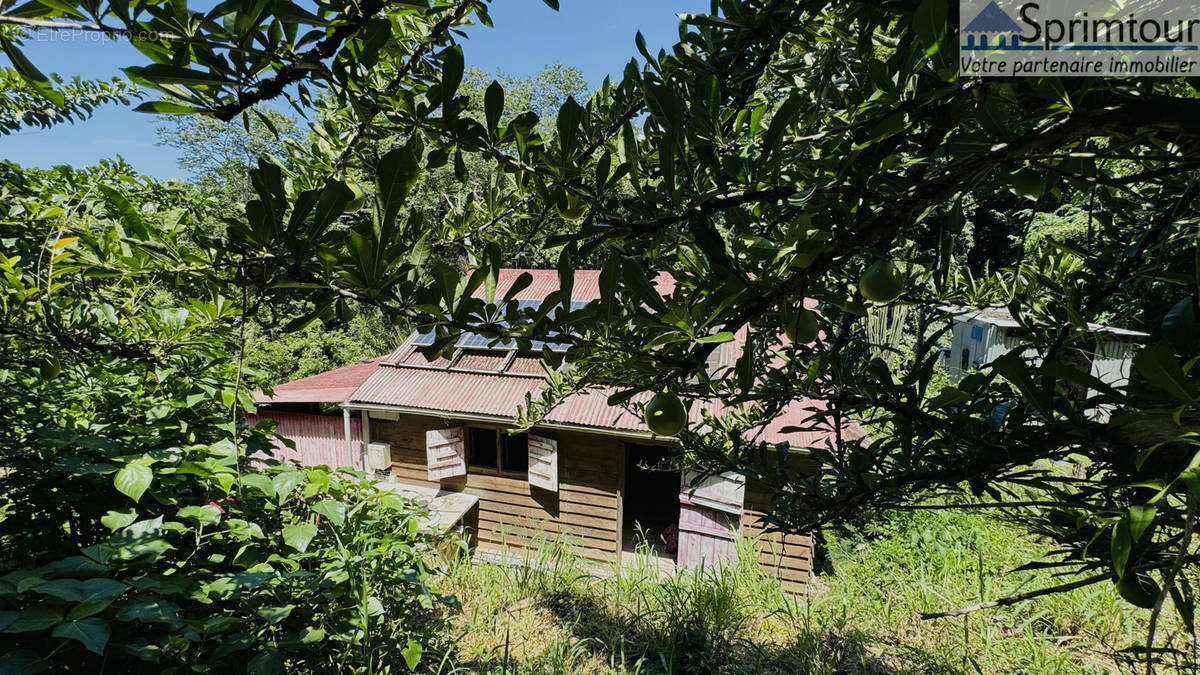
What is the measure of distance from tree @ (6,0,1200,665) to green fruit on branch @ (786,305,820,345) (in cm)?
2

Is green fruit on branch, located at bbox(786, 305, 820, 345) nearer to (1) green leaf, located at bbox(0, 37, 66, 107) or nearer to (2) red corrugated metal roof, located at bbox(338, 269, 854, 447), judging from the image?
(1) green leaf, located at bbox(0, 37, 66, 107)

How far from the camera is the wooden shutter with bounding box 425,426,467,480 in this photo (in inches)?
280

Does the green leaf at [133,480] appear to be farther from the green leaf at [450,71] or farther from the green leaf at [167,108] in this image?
the green leaf at [450,71]

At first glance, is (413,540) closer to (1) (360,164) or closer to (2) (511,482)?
(1) (360,164)

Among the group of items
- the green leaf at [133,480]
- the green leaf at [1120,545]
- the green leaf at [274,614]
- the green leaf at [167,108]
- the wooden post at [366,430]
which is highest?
the green leaf at [167,108]

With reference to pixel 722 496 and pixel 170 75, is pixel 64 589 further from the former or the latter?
pixel 722 496

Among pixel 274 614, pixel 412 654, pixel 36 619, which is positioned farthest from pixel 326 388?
pixel 36 619

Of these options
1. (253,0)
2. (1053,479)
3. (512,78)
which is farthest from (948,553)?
(512,78)

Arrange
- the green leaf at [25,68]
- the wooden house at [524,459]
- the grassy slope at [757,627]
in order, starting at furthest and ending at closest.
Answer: the wooden house at [524,459]
the grassy slope at [757,627]
the green leaf at [25,68]

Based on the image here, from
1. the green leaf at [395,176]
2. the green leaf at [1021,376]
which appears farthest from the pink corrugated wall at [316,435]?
the green leaf at [1021,376]

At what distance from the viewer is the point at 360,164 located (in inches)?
43.8

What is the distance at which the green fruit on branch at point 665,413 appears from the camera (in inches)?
33.0

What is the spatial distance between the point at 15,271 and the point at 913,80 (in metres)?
2.05

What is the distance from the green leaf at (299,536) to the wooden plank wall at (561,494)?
Result: 519 centimetres
